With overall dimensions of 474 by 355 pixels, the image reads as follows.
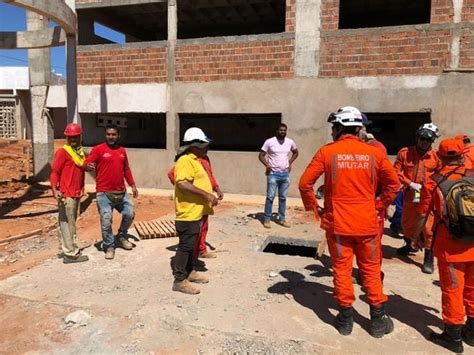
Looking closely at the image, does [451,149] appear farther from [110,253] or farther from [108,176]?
[110,253]

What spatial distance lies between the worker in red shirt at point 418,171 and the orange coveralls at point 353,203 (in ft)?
5.97

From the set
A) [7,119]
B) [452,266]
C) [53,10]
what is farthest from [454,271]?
[7,119]

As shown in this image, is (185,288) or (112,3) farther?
(112,3)

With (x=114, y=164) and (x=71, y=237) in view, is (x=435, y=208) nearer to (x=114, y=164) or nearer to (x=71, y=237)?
(x=114, y=164)

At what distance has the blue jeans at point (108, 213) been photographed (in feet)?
16.8

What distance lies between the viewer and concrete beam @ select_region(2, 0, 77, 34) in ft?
26.1

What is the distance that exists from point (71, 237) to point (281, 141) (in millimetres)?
3807

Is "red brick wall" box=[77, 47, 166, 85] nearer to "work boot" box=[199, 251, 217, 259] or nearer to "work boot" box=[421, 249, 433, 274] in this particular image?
"work boot" box=[199, 251, 217, 259]

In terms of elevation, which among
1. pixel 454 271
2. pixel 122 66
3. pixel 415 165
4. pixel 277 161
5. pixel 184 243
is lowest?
pixel 184 243

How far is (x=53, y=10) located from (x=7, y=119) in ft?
65.6

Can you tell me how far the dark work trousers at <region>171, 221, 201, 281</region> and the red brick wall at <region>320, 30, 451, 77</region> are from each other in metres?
6.62

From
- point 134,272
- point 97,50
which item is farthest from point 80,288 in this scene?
point 97,50

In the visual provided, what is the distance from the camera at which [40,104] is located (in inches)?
481

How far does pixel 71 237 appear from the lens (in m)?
5.04
